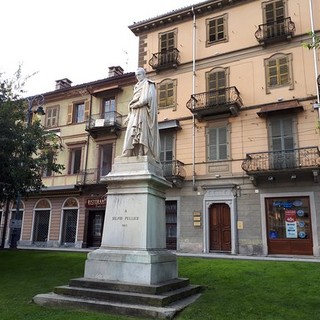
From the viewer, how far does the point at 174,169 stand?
20578mm

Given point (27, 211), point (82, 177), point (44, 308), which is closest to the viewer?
point (44, 308)

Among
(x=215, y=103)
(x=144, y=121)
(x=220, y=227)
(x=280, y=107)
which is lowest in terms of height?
(x=220, y=227)

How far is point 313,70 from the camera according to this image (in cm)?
1842

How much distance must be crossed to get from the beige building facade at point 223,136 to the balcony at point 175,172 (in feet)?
0.19

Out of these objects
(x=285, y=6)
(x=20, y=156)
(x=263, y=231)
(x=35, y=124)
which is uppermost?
(x=285, y=6)

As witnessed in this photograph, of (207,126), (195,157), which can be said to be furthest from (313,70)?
(195,157)

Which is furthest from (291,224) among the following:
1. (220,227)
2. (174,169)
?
(174,169)

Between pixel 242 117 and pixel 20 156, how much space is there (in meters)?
12.4

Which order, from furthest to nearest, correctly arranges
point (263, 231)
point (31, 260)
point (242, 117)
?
point (242, 117)
point (263, 231)
point (31, 260)

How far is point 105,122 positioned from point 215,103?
320 inches

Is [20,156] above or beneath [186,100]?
beneath

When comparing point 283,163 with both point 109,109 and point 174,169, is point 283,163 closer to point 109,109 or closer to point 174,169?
point 174,169

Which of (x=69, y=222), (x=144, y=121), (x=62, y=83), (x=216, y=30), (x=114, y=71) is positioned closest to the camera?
(x=144, y=121)

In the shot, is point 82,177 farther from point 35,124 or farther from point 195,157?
point 35,124
